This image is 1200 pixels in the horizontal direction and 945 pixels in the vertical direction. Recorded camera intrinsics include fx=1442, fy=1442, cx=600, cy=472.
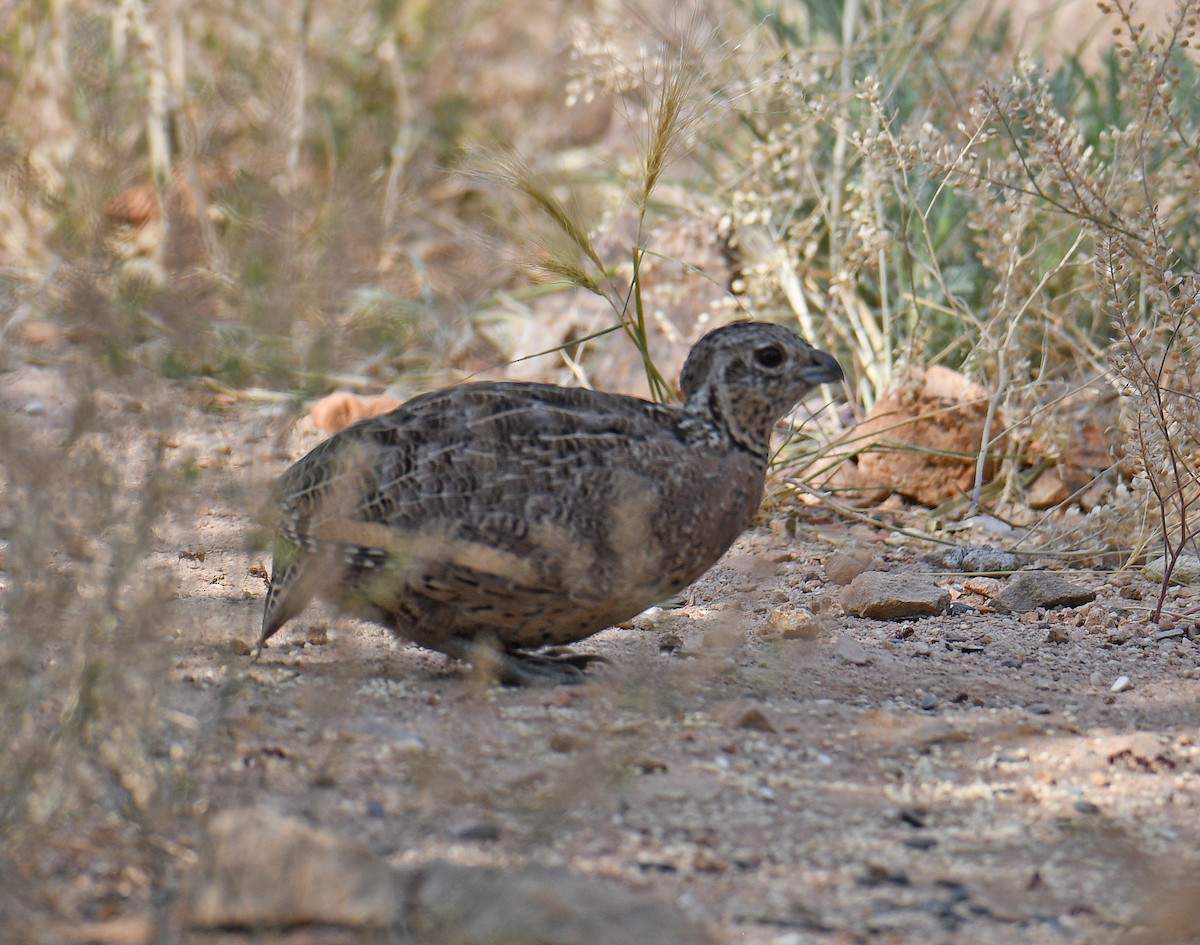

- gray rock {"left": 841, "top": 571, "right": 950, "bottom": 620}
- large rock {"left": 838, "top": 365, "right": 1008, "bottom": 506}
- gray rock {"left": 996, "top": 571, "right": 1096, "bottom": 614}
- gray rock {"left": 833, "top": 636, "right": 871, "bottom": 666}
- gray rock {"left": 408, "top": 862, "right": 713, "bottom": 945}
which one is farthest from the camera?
large rock {"left": 838, "top": 365, "right": 1008, "bottom": 506}

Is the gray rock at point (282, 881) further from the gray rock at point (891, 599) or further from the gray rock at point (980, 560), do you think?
the gray rock at point (980, 560)

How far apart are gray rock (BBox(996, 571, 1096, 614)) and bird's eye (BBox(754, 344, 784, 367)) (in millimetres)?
1542

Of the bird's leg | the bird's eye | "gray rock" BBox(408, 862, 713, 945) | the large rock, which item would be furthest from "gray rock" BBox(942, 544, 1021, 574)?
"gray rock" BBox(408, 862, 713, 945)

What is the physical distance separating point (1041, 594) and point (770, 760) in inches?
74.9

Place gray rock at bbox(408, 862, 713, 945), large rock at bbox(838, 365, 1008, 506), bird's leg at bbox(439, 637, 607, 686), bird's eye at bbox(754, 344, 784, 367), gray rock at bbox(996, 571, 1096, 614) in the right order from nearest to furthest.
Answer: gray rock at bbox(408, 862, 713, 945) < bird's leg at bbox(439, 637, 607, 686) < bird's eye at bbox(754, 344, 784, 367) < gray rock at bbox(996, 571, 1096, 614) < large rock at bbox(838, 365, 1008, 506)

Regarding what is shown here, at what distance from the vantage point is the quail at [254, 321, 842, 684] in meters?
3.76

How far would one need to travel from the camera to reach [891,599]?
4.92 m

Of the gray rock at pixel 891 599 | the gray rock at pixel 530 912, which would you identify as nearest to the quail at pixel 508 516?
the gray rock at pixel 891 599

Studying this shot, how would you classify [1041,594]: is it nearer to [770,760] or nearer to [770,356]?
[770,356]

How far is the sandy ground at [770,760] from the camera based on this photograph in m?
2.86

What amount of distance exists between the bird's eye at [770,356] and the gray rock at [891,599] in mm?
1130

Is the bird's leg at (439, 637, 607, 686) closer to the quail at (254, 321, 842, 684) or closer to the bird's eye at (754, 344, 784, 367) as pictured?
the quail at (254, 321, 842, 684)

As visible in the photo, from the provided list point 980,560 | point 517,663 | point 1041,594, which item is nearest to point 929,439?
point 980,560

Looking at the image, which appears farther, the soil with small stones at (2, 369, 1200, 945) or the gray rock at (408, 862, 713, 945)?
the soil with small stones at (2, 369, 1200, 945)
